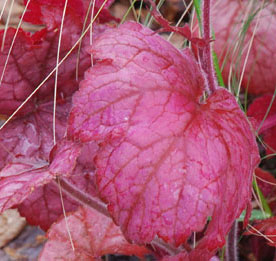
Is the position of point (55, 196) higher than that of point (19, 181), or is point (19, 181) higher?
point (19, 181)

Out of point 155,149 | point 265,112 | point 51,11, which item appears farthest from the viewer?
point 265,112

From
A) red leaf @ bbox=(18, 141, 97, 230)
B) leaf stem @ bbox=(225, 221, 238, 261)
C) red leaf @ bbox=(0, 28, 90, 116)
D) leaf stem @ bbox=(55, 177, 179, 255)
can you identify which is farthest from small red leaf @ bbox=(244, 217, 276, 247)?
red leaf @ bbox=(0, 28, 90, 116)

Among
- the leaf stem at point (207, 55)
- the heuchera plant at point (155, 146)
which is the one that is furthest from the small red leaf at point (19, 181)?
the leaf stem at point (207, 55)

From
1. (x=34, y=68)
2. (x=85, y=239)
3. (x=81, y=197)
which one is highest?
(x=34, y=68)

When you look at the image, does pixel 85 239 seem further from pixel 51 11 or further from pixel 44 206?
pixel 51 11

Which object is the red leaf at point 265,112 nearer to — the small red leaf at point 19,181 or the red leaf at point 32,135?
the red leaf at point 32,135

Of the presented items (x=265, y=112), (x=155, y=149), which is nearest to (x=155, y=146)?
(x=155, y=149)
